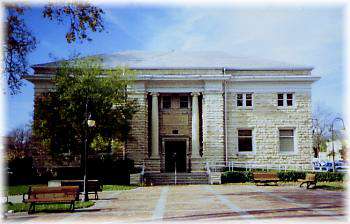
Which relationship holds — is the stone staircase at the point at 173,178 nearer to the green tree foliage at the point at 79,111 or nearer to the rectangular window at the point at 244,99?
the green tree foliage at the point at 79,111

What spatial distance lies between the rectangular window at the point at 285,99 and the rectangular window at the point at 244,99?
5.83ft

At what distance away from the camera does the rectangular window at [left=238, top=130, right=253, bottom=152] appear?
28797 mm

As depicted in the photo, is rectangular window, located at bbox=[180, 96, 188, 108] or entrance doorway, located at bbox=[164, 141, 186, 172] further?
rectangular window, located at bbox=[180, 96, 188, 108]

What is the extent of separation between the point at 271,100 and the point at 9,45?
790 inches

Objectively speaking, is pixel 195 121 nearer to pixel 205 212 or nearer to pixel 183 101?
pixel 183 101

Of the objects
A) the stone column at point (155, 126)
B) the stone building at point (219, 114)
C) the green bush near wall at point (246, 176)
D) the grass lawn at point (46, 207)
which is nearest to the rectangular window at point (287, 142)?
the stone building at point (219, 114)

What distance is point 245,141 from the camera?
2895cm

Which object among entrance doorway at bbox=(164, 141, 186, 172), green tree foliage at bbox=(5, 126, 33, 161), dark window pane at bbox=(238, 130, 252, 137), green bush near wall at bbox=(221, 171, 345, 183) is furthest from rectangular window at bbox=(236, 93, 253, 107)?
green tree foliage at bbox=(5, 126, 33, 161)

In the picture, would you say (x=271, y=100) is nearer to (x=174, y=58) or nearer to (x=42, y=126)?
(x=174, y=58)

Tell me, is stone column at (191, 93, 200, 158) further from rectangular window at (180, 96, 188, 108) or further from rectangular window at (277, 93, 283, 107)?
rectangular window at (277, 93, 283, 107)

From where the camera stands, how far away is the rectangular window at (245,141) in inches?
1134

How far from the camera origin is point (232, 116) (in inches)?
1138

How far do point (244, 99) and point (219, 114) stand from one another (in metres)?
2.03

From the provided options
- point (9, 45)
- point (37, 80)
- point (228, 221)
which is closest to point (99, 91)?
point (37, 80)
